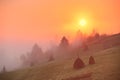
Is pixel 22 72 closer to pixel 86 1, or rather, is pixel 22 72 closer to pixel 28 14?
pixel 28 14

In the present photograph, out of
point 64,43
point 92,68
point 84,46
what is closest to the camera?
point 92,68

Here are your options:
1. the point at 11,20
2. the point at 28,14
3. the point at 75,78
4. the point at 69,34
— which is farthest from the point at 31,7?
the point at 75,78

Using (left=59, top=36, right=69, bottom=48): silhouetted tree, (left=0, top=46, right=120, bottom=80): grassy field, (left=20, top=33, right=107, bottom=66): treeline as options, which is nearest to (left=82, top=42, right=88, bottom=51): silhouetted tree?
(left=20, top=33, right=107, bottom=66): treeline

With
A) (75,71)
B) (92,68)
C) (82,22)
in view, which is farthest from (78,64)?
(82,22)

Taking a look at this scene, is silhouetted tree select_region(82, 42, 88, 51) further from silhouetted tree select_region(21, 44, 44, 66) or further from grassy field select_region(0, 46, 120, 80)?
silhouetted tree select_region(21, 44, 44, 66)

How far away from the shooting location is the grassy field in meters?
9.97

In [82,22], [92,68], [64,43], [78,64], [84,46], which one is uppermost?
[82,22]

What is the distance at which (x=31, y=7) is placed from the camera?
1302 cm

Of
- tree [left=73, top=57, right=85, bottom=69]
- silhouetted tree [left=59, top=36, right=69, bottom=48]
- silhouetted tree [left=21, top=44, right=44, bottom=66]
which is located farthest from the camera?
silhouetted tree [left=21, top=44, right=44, bottom=66]

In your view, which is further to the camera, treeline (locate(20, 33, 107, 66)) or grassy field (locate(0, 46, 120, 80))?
treeline (locate(20, 33, 107, 66))

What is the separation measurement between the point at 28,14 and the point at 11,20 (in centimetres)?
98

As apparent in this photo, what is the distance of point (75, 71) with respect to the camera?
1084cm

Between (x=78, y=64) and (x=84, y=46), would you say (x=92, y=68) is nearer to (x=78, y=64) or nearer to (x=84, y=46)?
(x=78, y=64)

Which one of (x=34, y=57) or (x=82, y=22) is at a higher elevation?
(x=82, y=22)
